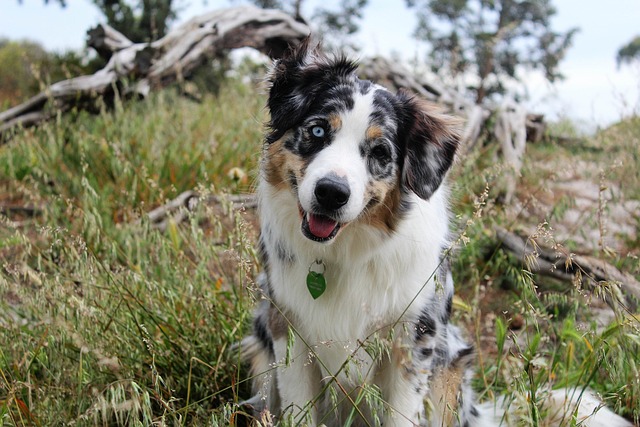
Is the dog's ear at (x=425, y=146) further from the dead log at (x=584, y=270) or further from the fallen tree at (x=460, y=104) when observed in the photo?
the fallen tree at (x=460, y=104)

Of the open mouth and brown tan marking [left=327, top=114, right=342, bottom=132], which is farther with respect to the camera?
brown tan marking [left=327, top=114, right=342, bottom=132]

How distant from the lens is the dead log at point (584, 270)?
76.1 inches

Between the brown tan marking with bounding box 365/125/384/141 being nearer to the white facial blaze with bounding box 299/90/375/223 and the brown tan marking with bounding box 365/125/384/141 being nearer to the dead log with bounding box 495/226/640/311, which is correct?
the white facial blaze with bounding box 299/90/375/223

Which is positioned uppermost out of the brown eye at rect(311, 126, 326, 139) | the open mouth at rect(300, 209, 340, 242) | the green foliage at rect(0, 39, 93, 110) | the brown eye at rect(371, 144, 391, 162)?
the brown eye at rect(311, 126, 326, 139)

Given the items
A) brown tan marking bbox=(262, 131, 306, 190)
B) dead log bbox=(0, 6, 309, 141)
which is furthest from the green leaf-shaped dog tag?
dead log bbox=(0, 6, 309, 141)

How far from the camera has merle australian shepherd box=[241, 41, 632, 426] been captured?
257cm

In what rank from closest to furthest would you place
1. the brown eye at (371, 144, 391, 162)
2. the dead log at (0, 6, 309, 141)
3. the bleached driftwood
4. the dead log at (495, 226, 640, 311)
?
the dead log at (495, 226, 640, 311) → the brown eye at (371, 144, 391, 162) → the dead log at (0, 6, 309, 141) → the bleached driftwood

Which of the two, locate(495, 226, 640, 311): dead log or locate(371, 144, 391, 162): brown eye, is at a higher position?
locate(371, 144, 391, 162): brown eye

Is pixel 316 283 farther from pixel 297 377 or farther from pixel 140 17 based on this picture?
pixel 140 17

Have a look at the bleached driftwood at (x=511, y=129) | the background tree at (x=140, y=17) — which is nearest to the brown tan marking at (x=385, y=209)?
the bleached driftwood at (x=511, y=129)

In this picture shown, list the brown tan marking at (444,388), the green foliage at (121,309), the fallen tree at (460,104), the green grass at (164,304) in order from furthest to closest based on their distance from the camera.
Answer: the fallen tree at (460,104), the brown tan marking at (444,388), the green foliage at (121,309), the green grass at (164,304)

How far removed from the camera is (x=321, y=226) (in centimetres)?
246

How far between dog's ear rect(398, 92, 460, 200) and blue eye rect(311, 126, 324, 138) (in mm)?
417

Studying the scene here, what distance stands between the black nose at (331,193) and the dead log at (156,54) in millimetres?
3552
